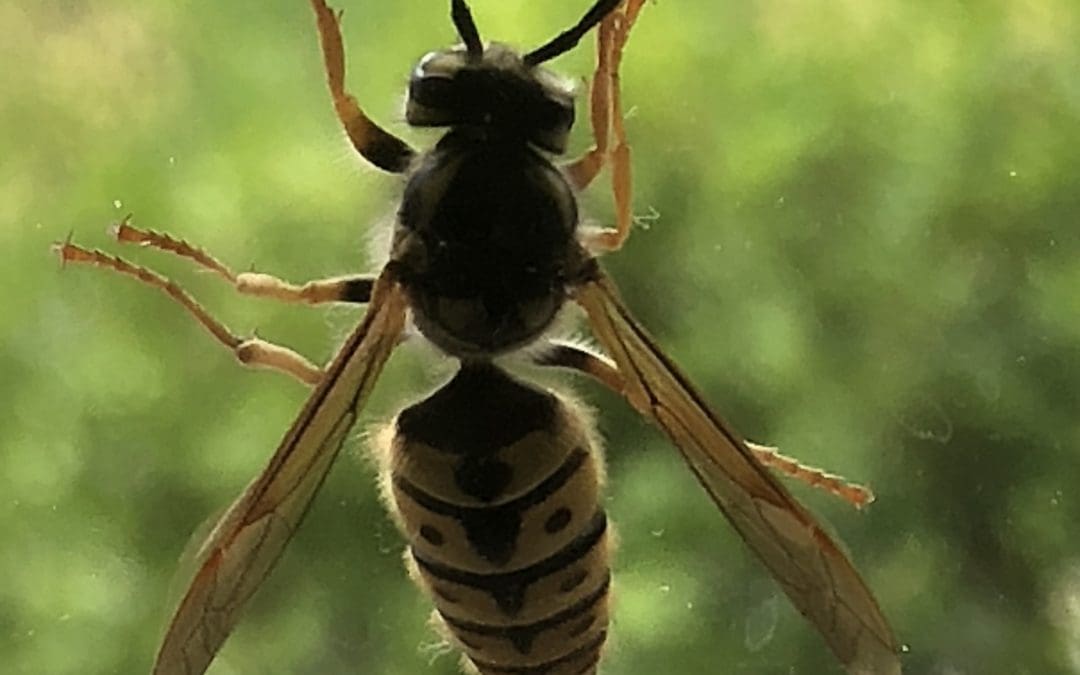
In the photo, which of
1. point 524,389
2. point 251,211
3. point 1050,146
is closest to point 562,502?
point 524,389

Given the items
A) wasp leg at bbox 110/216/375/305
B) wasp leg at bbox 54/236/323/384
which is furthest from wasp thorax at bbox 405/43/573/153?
wasp leg at bbox 54/236/323/384

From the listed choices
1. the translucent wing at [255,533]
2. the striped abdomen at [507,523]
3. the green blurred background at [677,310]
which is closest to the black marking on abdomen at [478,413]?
the striped abdomen at [507,523]

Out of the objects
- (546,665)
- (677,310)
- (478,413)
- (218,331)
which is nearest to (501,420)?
(478,413)

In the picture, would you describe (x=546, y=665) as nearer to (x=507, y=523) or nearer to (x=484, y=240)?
(x=507, y=523)

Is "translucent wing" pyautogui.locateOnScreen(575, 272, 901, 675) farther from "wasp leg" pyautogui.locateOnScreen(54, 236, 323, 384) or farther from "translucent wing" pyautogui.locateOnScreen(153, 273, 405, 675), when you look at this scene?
"wasp leg" pyautogui.locateOnScreen(54, 236, 323, 384)

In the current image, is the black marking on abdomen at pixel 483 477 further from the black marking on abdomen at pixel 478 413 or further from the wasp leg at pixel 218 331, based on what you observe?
the wasp leg at pixel 218 331
